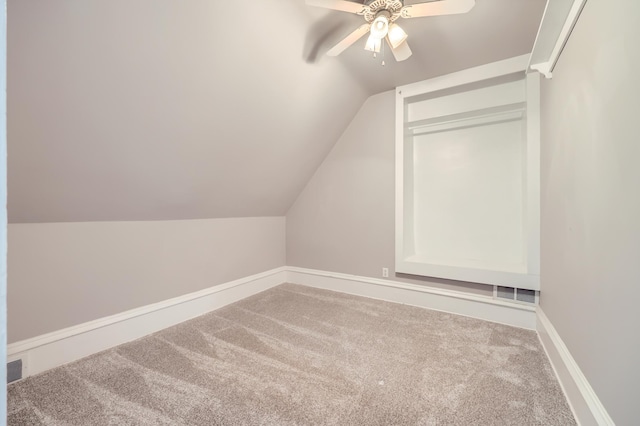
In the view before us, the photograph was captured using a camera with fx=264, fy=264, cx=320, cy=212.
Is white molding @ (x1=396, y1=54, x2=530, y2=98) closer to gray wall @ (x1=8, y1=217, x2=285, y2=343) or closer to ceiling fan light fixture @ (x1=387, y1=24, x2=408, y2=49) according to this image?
ceiling fan light fixture @ (x1=387, y1=24, x2=408, y2=49)

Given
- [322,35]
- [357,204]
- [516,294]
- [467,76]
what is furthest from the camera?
[357,204]

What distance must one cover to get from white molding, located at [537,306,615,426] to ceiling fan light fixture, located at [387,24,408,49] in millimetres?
2106

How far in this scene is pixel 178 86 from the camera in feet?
5.45

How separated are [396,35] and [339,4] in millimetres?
431

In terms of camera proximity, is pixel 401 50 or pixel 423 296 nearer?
pixel 401 50

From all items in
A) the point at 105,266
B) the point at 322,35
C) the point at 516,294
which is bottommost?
the point at 516,294

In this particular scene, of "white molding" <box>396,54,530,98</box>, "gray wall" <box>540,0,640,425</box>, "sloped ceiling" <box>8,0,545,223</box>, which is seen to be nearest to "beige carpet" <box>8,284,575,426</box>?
"gray wall" <box>540,0,640,425</box>

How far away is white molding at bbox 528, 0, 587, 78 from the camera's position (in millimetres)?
1396

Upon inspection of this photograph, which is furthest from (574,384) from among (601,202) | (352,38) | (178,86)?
(178,86)

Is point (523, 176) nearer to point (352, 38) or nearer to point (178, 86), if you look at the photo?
point (352, 38)

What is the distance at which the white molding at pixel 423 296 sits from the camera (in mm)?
2332

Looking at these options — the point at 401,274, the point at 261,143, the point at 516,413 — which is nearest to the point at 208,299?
the point at 261,143

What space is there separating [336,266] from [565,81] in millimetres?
2604

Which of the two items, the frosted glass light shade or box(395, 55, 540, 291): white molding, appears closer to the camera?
the frosted glass light shade
